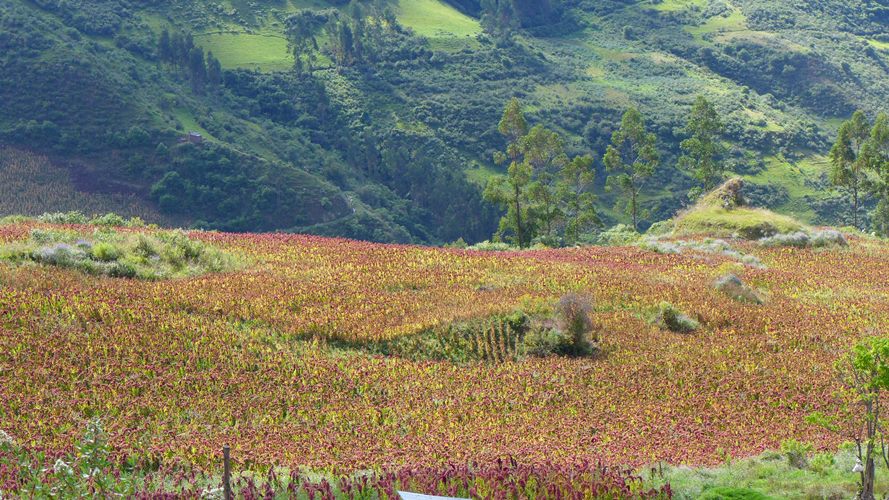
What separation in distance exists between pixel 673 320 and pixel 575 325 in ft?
11.9

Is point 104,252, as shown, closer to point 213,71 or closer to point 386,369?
point 386,369

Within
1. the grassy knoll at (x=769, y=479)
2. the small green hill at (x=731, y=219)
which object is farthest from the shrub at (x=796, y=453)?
the small green hill at (x=731, y=219)

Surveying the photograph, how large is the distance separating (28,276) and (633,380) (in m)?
13.7

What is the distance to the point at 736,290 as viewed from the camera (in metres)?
27.3

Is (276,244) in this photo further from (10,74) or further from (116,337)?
(10,74)

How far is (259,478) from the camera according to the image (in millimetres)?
13289

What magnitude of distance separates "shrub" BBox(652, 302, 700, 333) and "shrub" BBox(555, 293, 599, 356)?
2.58 m

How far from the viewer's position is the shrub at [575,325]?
21859mm

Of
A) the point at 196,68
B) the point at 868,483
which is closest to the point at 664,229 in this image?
the point at 868,483

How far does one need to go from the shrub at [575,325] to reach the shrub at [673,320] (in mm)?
2584

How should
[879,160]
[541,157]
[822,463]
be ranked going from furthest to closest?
[879,160] → [541,157] → [822,463]

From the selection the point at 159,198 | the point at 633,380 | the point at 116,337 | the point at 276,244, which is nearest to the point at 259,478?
the point at 116,337

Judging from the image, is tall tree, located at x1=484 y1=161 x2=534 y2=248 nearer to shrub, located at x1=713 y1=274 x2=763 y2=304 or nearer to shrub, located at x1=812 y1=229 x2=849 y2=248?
shrub, located at x1=812 y1=229 x2=849 y2=248

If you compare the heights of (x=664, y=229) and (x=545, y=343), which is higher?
(x=545, y=343)
